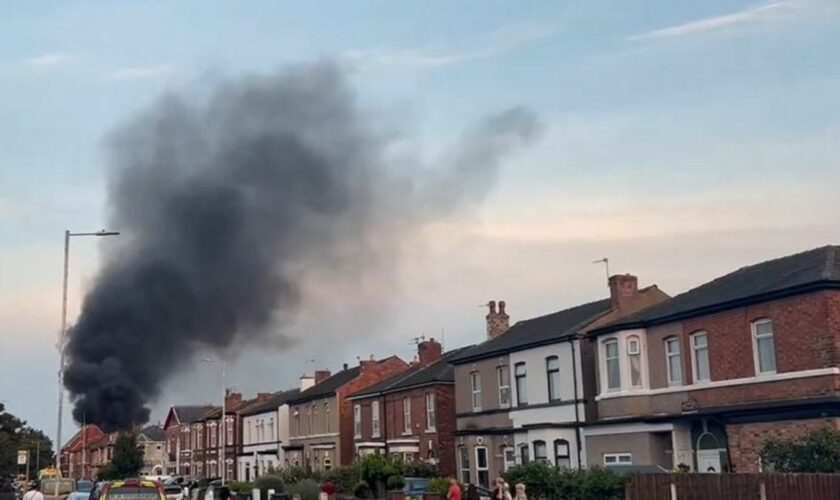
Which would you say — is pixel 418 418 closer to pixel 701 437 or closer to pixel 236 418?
pixel 701 437

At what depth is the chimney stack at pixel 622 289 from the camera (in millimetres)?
40156

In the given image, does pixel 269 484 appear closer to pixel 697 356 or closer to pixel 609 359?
pixel 609 359

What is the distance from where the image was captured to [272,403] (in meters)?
77.9

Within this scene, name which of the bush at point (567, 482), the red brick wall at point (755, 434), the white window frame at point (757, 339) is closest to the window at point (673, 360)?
the red brick wall at point (755, 434)

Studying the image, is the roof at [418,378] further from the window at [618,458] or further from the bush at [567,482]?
the bush at [567,482]

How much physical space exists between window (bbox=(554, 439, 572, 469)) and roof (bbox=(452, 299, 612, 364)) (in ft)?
13.8

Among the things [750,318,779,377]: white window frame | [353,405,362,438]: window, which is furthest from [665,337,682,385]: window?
[353,405,362,438]: window

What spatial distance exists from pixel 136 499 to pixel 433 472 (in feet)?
86.2

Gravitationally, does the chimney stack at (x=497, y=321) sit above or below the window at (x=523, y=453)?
above

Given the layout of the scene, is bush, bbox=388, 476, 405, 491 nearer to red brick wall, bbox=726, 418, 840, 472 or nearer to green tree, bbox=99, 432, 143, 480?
Result: red brick wall, bbox=726, 418, 840, 472

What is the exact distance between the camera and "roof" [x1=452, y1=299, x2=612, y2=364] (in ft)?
132

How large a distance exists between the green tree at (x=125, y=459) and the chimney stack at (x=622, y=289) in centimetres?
5049

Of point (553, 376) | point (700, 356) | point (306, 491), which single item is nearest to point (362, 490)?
point (306, 491)

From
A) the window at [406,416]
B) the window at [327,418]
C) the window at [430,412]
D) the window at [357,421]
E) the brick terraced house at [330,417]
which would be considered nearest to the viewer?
the window at [430,412]
